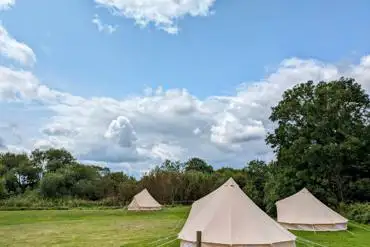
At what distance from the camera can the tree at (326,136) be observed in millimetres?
25250

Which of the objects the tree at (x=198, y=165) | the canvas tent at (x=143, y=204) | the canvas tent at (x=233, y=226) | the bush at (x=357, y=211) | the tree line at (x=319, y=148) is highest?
the tree at (x=198, y=165)

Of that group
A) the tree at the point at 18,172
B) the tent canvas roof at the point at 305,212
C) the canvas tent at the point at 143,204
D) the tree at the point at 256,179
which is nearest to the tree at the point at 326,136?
the tree at the point at 256,179

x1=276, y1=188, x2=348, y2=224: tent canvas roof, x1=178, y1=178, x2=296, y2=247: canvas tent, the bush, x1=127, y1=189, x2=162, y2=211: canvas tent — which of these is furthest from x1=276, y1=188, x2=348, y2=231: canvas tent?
x1=127, y1=189, x2=162, y2=211: canvas tent

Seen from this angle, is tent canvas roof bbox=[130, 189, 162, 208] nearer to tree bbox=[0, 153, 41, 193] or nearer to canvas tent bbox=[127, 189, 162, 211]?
canvas tent bbox=[127, 189, 162, 211]

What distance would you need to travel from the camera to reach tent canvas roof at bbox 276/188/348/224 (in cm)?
1969

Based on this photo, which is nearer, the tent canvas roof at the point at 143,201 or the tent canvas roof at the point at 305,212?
the tent canvas roof at the point at 305,212

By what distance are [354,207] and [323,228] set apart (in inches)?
205

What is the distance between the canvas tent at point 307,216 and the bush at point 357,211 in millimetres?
2881

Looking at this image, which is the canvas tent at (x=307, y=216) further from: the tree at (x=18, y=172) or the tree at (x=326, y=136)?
the tree at (x=18, y=172)

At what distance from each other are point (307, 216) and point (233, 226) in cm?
851

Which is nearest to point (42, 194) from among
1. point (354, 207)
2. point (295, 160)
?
point (295, 160)

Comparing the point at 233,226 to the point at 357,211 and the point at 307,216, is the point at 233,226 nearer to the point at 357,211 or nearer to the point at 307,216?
the point at 307,216

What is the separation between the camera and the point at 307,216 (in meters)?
19.8

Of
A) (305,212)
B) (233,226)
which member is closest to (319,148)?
(305,212)
